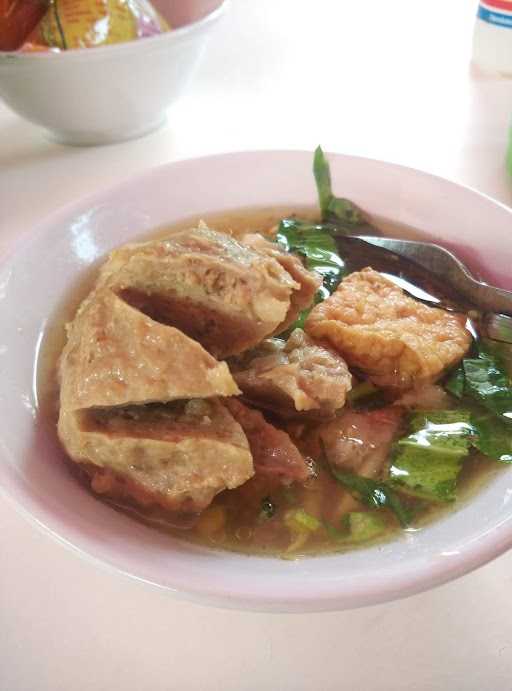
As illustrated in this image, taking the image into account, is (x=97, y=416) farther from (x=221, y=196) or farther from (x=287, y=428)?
(x=221, y=196)

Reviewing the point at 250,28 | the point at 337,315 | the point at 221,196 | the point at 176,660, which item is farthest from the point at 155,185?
the point at 250,28

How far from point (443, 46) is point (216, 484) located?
310 cm

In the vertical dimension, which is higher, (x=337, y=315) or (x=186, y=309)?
(x=186, y=309)

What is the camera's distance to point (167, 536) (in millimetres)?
1118

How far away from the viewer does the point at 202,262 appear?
3.67 ft

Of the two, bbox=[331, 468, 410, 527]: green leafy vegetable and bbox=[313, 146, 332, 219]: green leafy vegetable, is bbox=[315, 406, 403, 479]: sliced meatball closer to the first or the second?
bbox=[331, 468, 410, 527]: green leafy vegetable

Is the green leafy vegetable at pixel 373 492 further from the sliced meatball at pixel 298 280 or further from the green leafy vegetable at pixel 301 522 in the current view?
the sliced meatball at pixel 298 280

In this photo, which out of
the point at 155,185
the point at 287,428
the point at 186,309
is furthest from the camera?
the point at 155,185

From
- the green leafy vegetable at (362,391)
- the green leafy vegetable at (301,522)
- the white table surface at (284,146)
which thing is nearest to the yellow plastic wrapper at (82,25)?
the white table surface at (284,146)

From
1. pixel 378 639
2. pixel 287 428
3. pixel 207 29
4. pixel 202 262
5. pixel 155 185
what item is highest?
pixel 207 29

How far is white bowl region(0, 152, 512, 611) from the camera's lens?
94 centimetres

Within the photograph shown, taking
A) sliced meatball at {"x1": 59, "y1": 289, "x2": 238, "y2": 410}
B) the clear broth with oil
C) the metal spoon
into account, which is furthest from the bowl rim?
sliced meatball at {"x1": 59, "y1": 289, "x2": 238, "y2": 410}

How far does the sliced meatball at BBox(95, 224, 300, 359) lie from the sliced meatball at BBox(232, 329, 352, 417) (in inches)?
3.7

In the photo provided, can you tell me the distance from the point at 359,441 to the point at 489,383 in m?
0.36
